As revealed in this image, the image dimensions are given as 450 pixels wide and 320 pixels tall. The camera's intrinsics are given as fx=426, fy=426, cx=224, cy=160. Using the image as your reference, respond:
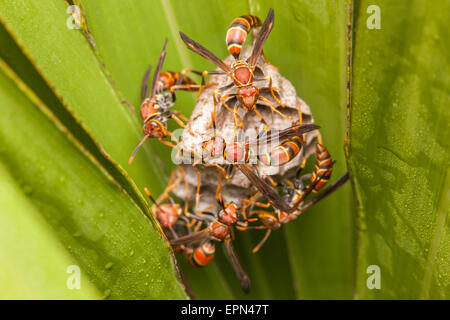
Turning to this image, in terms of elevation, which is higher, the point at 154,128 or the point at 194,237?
the point at 154,128

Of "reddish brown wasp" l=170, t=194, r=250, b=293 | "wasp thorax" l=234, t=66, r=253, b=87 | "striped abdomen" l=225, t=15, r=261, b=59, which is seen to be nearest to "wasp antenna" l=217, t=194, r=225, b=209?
"reddish brown wasp" l=170, t=194, r=250, b=293

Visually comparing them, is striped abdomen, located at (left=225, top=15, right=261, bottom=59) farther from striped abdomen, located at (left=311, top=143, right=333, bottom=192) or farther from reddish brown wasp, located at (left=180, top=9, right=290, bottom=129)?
striped abdomen, located at (left=311, top=143, right=333, bottom=192)

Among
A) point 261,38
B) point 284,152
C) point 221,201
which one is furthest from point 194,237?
point 261,38

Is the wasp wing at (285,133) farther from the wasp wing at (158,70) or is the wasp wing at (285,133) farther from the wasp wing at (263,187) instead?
the wasp wing at (158,70)

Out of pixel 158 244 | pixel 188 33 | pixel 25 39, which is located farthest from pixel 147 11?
pixel 158 244

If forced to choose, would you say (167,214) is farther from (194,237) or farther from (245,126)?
(245,126)
